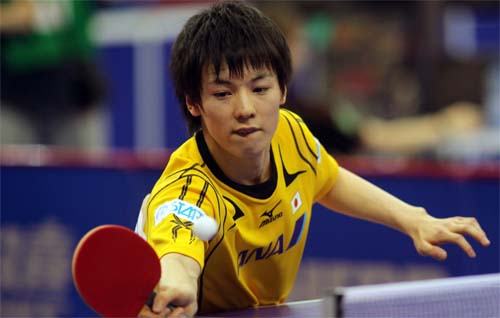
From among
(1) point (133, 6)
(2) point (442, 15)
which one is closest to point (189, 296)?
(2) point (442, 15)

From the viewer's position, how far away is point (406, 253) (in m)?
5.83

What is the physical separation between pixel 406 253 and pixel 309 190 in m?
2.12

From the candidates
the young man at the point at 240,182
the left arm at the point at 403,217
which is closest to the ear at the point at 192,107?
the young man at the point at 240,182

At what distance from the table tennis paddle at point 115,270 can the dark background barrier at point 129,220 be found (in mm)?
3189

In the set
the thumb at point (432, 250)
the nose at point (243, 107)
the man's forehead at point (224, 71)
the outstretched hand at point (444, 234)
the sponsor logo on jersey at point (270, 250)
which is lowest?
the sponsor logo on jersey at point (270, 250)

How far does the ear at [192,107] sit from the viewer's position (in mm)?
3416

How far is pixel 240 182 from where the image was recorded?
351cm

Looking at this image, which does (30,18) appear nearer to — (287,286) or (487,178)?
(487,178)

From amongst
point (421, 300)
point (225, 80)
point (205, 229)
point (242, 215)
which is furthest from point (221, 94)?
point (421, 300)

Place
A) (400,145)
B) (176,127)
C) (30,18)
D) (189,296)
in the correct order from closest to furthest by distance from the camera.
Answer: (189,296), (30,18), (400,145), (176,127)

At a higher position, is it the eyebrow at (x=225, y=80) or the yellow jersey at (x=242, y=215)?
the eyebrow at (x=225, y=80)

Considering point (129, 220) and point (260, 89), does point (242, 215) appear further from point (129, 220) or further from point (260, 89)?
point (129, 220)

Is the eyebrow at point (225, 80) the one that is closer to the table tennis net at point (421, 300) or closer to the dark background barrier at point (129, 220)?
the table tennis net at point (421, 300)

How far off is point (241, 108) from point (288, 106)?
145 inches
